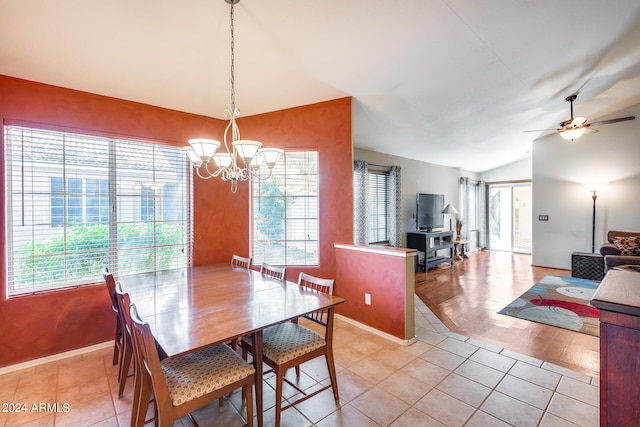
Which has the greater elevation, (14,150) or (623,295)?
(14,150)

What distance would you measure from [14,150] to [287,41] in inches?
108

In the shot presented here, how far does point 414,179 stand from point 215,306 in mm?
6007


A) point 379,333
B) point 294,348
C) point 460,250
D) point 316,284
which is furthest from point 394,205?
point 294,348

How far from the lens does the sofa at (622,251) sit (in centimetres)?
456

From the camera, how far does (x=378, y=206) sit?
19.7 ft

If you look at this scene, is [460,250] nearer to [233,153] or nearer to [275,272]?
[275,272]

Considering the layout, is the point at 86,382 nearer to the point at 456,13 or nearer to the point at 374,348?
the point at 374,348

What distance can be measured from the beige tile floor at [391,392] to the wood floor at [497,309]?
10.7 inches

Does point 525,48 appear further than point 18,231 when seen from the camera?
Yes

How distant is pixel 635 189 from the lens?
552 cm

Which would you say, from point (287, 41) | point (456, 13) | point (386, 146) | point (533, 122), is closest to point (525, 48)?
point (456, 13)

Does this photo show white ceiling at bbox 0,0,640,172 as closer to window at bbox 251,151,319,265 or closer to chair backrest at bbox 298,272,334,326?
window at bbox 251,151,319,265

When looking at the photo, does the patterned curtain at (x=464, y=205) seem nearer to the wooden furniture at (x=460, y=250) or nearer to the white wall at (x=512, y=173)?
the wooden furniture at (x=460, y=250)

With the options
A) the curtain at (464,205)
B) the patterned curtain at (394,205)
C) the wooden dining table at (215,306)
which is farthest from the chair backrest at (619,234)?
the wooden dining table at (215,306)
